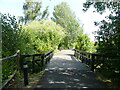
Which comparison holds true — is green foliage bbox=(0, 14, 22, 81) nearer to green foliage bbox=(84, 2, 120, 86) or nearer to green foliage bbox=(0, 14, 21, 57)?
green foliage bbox=(0, 14, 21, 57)

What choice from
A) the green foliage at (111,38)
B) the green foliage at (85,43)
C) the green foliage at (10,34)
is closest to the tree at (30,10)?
the green foliage at (85,43)

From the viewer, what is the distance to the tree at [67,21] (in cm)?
4619

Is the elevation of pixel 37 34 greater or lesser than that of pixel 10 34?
greater

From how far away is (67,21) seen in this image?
4703cm

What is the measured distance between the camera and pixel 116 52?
5266 mm

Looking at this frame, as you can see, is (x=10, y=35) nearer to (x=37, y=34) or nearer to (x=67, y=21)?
(x=37, y=34)

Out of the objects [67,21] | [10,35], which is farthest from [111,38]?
[67,21]

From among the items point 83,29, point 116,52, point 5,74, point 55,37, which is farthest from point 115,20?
point 83,29

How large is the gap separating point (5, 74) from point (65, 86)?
1.98 meters

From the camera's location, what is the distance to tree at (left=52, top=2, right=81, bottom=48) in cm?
4619

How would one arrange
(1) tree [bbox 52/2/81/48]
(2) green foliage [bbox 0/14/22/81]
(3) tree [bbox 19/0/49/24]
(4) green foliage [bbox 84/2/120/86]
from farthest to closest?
(1) tree [bbox 52/2/81/48]
(3) tree [bbox 19/0/49/24]
(2) green foliage [bbox 0/14/22/81]
(4) green foliage [bbox 84/2/120/86]

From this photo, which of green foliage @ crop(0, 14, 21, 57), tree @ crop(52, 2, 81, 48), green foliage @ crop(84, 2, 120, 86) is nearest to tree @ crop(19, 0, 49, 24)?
tree @ crop(52, 2, 81, 48)

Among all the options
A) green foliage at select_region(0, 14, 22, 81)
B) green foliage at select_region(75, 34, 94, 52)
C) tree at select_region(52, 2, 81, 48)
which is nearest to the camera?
green foliage at select_region(0, 14, 22, 81)

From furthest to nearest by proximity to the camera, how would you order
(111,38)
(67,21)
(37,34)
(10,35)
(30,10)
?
(67,21) → (30,10) → (37,34) → (10,35) → (111,38)
